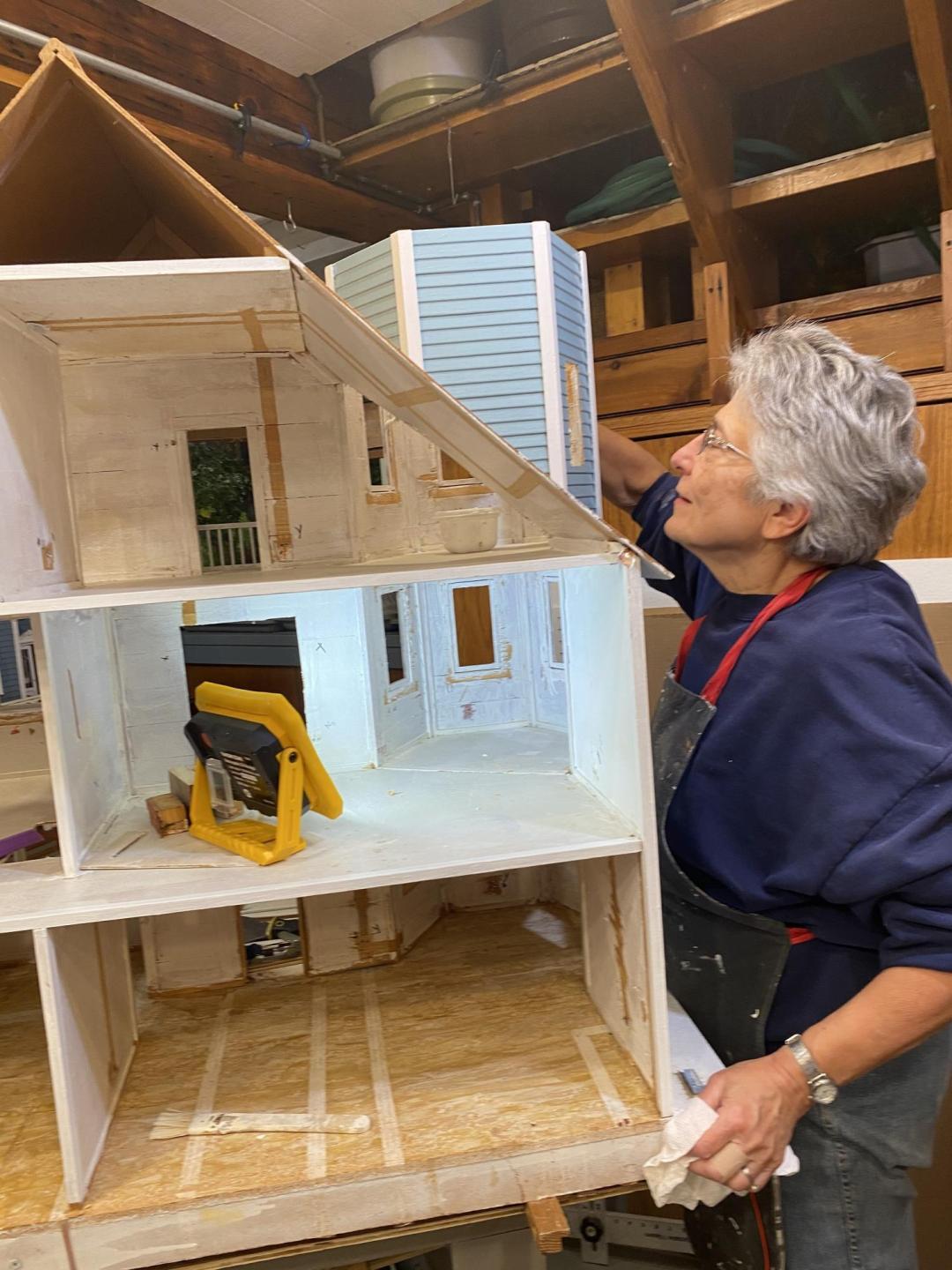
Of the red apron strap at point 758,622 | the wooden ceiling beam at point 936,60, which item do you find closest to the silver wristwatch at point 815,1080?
the red apron strap at point 758,622

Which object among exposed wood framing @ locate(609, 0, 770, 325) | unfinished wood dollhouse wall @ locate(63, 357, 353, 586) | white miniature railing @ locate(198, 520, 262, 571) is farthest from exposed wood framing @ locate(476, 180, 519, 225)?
white miniature railing @ locate(198, 520, 262, 571)

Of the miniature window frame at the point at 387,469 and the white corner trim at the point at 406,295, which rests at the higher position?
the white corner trim at the point at 406,295

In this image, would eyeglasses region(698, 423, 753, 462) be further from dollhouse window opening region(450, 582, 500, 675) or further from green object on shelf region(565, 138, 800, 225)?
Answer: green object on shelf region(565, 138, 800, 225)

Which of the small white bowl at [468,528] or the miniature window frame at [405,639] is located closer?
the small white bowl at [468,528]

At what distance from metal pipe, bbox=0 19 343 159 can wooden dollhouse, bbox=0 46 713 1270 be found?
1.34 feet

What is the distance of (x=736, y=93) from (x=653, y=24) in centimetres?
42

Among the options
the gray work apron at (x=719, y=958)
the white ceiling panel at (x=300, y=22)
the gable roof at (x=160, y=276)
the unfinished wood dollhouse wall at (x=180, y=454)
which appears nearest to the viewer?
the gable roof at (x=160, y=276)

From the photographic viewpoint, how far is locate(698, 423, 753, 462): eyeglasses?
1.24 m

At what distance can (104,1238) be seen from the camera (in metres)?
1.05

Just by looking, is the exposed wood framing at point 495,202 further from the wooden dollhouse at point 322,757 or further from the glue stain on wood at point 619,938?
the glue stain on wood at point 619,938

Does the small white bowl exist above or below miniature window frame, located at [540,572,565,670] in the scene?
above

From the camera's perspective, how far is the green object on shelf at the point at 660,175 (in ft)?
6.59

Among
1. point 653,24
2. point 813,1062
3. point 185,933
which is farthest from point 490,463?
point 653,24

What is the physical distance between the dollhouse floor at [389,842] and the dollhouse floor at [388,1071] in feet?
1.10
